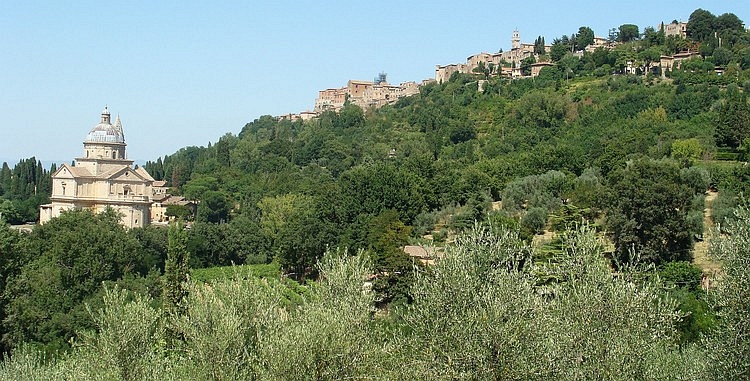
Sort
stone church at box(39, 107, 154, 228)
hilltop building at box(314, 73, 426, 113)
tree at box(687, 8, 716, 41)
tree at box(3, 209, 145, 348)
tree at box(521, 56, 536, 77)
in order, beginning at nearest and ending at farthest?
tree at box(3, 209, 145, 348), stone church at box(39, 107, 154, 228), tree at box(687, 8, 716, 41), tree at box(521, 56, 536, 77), hilltop building at box(314, 73, 426, 113)

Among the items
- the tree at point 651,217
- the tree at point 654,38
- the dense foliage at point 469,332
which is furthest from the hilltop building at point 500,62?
the dense foliage at point 469,332

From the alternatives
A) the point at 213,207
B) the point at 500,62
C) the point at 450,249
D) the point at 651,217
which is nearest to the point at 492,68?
the point at 500,62

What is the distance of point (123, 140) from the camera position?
2410 inches

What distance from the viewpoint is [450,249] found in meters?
15.7

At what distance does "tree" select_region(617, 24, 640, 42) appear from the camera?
9438cm

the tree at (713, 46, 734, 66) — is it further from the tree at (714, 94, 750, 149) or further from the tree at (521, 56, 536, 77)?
the tree at (714, 94, 750, 149)

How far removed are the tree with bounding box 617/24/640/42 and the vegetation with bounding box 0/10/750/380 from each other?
274mm

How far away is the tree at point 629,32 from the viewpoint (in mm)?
94375

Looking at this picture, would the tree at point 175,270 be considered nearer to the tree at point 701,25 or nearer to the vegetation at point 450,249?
the vegetation at point 450,249

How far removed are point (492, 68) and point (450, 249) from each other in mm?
85972

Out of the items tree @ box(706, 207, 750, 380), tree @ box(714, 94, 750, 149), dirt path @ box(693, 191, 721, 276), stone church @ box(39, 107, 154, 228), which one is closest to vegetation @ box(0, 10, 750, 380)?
tree @ box(706, 207, 750, 380)

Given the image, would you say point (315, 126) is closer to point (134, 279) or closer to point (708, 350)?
point (134, 279)

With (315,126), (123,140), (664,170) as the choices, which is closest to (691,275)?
(664,170)

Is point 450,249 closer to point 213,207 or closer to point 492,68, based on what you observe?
point 213,207
